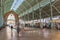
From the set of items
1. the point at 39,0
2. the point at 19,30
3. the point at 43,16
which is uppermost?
the point at 39,0

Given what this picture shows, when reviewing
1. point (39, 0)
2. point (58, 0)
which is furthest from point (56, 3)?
point (39, 0)

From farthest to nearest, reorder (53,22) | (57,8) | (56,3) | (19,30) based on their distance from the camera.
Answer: (57,8)
(56,3)
(53,22)
(19,30)

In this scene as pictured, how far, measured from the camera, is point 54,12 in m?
Answer: 41.1

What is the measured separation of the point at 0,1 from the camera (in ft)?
120

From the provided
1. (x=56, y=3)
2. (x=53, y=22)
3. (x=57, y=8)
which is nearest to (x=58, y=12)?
(x=57, y=8)

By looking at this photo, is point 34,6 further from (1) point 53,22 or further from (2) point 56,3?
(1) point 53,22

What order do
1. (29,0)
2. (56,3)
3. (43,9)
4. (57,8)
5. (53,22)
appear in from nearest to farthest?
(53,22) → (56,3) → (57,8) → (43,9) → (29,0)

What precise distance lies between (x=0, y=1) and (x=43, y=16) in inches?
653

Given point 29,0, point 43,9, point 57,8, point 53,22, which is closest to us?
point 53,22

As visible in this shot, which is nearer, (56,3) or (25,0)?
(56,3)

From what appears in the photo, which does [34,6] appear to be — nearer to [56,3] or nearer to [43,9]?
[43,9]

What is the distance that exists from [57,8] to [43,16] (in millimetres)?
11739

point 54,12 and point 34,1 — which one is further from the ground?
point 34,1

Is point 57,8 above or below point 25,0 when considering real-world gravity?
below
